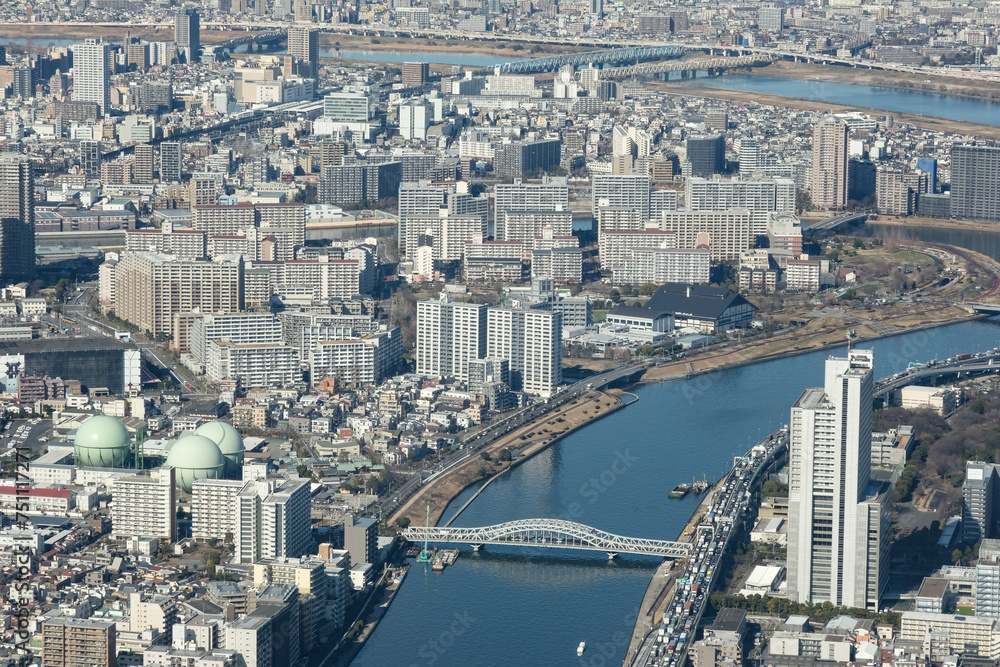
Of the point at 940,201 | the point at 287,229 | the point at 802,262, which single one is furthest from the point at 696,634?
the point at 940,201

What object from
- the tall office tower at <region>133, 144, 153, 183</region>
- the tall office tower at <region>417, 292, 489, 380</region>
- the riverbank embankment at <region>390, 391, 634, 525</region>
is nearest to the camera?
the riverbank embankment at <region>390, 391, 634, 525</region>

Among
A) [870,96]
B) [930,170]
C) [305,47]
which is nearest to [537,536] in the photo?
[930,170]

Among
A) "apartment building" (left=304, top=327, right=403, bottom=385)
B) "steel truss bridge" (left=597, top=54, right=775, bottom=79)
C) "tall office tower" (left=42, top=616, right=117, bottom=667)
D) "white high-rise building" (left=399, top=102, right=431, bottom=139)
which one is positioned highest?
"steel truss bridge" (left=597, top=54, right=775, bottom=79)

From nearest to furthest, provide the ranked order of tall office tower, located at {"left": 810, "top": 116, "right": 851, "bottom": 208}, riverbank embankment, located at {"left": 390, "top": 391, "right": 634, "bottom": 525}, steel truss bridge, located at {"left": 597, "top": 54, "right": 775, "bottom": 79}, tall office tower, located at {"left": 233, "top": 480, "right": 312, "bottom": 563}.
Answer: tall office tower, located at {"left": 233, "top": 480, "right": 312, "bottom": 563}, riverbank embankment, located at {"left": 390, "top": 391, "right": 634, "bottom": 525}, tall office tower, located at {"left": 810, "top": 116, "right": 851, "bottom": 208}, steel truss bridge, located at {"left": 597, "top": 54, "right": 775, "bottom": 79}

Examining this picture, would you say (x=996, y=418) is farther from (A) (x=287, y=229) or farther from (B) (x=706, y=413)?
(A) (x=287, y=229)

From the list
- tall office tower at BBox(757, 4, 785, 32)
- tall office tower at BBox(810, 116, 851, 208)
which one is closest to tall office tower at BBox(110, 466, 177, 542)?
tall office tower at BBox(810, 116, 851, 208)

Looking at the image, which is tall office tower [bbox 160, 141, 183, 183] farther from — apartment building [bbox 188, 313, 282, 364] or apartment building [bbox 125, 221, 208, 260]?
apartment building [bbox 188, 313, 282, 364]

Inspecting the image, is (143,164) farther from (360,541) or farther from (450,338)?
(360,541)
